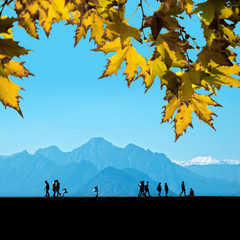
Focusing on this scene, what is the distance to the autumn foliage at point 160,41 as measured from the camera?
1.57 meters

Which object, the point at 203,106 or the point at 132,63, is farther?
the point at 203,106

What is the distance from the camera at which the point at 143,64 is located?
1939 millimetres

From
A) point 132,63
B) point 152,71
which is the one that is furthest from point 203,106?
point 132,63

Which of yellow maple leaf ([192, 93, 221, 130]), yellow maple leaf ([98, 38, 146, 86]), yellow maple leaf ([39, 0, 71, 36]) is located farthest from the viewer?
yellow maple leaf ([192, 93, 221, 130])

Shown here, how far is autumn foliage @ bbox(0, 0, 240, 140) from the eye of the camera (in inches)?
61.7

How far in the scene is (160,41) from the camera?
1.68m

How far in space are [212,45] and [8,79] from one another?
1080 mm

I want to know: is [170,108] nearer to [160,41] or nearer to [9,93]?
[160,41]
